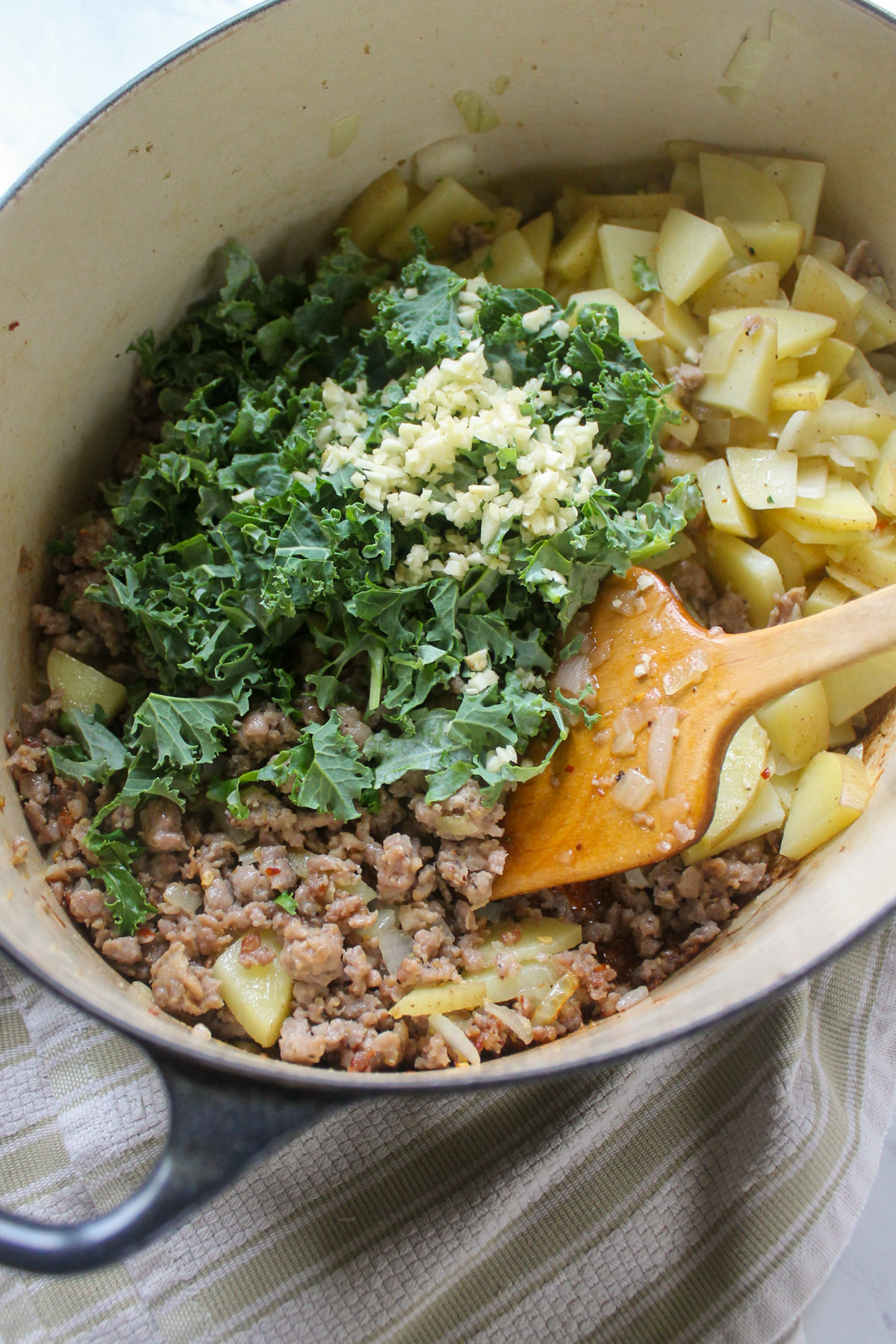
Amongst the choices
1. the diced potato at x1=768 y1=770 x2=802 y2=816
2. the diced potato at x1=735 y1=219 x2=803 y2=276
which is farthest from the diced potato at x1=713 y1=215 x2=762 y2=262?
the diced potato at x1=768 y1=770 x2=802 y2=816

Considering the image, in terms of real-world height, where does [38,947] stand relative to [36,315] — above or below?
below

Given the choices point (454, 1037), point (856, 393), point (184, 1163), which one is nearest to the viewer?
point (184, 1163)

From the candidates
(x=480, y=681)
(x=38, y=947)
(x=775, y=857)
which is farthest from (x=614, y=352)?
(x=38, y=947)

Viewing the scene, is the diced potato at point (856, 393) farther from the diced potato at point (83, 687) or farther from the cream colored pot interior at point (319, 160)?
the diced potato at point (83, 687)

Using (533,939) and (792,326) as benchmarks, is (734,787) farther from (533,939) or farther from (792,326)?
(792,326)

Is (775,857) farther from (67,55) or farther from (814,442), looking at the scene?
(67,55)

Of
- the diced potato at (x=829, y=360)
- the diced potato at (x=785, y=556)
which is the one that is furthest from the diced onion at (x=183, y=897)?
the diced potato at (x=829, y=360)

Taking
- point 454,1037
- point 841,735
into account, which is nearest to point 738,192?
point 841,735
